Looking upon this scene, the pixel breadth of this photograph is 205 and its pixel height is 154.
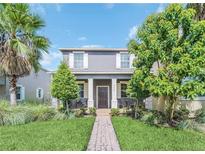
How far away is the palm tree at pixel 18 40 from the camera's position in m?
17.0

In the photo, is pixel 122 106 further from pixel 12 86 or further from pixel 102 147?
pixel 102 147

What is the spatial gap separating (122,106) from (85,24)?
7830 mm

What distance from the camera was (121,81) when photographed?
907 inches

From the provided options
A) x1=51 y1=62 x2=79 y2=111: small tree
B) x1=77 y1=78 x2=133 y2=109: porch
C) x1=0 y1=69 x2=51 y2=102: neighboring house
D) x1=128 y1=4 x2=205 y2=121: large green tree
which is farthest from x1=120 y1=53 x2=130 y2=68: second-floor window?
x1=128 y1=4 x2=205 y2=121: large green tree

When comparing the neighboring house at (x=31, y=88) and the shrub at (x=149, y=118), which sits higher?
the neighboring house at (x=31, y=88)

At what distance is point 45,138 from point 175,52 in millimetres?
6502

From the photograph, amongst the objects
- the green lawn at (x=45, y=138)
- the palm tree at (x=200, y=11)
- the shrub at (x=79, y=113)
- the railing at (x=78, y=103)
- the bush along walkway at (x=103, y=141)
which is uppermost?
the palm tree at (x=200, y=11)

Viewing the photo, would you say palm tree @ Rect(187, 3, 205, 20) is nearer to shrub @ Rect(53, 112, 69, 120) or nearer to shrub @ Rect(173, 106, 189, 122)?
shrub @ Rect(173, 106, 189, 122)

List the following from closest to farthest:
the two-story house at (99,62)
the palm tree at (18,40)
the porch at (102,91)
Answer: the palm tree at (18,40) → the two-story house at (99,62) → the porch at (102,91)

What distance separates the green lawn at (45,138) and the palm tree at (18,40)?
5.91 m

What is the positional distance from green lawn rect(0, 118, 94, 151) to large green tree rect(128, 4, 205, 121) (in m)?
4.06

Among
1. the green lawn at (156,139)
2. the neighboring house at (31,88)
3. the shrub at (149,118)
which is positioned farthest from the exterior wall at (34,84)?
Answer: the green lawn at (156,139)

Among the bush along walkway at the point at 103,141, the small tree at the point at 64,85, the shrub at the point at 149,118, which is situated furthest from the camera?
the small tree at the point at 64,85

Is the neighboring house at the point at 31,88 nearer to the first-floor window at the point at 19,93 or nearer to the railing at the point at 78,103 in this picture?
A: the first-floor window at the point at 19,93
